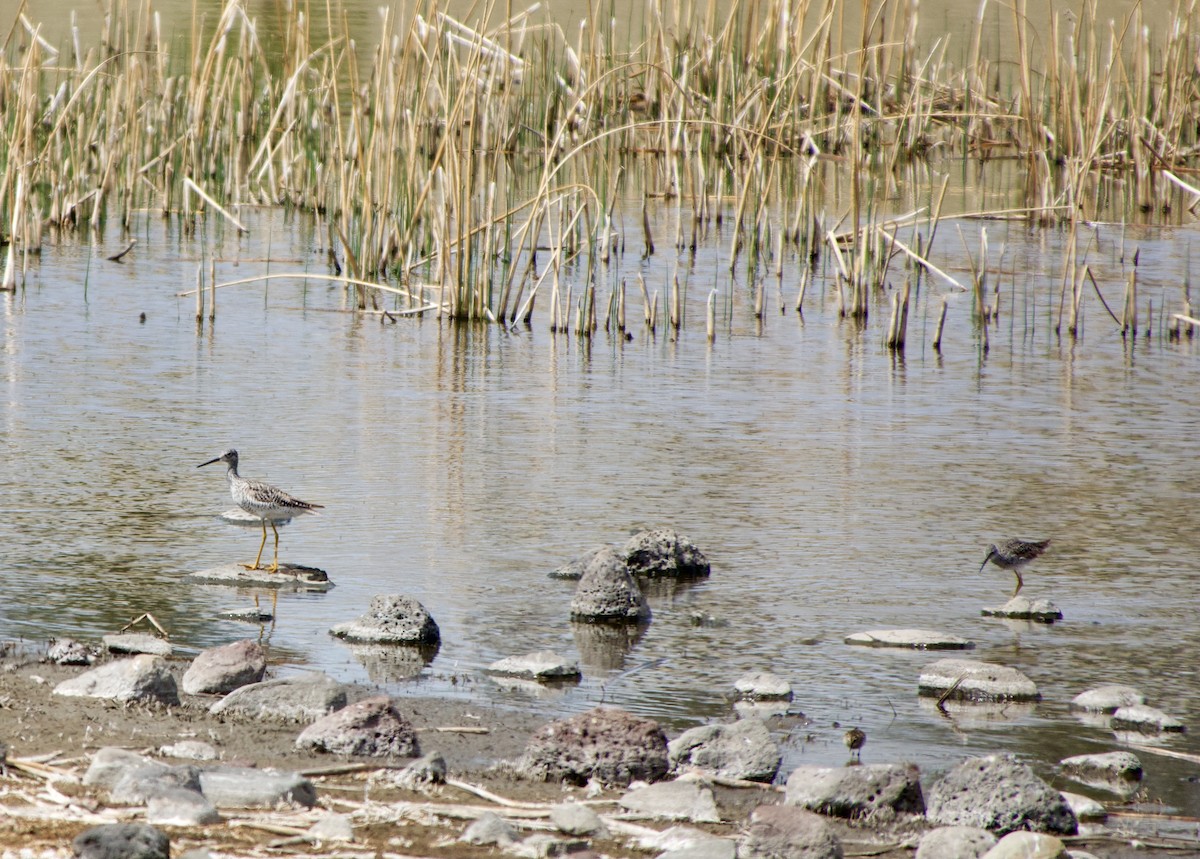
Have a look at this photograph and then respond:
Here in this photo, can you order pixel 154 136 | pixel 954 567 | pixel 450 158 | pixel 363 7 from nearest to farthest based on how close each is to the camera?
pixel 954 567, pixel 450 158, pixel 154 136, pixel 363 7

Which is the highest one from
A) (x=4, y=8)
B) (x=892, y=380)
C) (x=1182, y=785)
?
(x=4, y=8)

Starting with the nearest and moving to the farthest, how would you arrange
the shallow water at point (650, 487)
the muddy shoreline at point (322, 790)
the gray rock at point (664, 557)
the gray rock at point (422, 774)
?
the muddy shoreline at point (322, 790) < the gray rock at point (422, 774) < the shallow water at point (650, 487) < the gray rock at point (664, 557)

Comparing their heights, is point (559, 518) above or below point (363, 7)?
below

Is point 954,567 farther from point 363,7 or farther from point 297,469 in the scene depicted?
point 363,7

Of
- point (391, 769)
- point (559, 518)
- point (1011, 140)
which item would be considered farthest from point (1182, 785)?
point (1011, 140)

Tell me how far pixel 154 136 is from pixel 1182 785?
13.8 metres

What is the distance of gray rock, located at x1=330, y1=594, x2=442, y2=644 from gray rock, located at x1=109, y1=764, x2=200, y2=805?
1554 mm

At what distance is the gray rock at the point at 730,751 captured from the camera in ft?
16.2

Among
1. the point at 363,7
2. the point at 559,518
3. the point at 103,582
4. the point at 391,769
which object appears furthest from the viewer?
the point at 363,7

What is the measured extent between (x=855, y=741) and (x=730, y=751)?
452 mm

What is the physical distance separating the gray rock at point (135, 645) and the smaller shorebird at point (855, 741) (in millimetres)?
2202

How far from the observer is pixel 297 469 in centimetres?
836

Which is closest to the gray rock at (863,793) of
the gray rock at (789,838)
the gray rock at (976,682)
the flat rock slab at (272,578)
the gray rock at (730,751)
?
the gray rock at (730,751)

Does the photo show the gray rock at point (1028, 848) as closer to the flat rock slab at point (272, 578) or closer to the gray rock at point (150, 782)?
the gray rock at point (150, 782)
